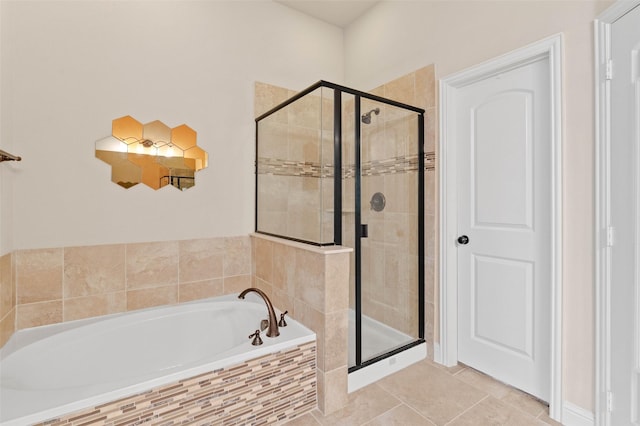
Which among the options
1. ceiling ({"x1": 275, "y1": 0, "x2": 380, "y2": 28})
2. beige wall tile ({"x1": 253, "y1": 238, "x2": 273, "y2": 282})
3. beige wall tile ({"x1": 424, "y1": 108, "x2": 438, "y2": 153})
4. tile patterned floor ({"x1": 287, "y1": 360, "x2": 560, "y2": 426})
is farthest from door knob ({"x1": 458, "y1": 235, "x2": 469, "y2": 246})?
ceiling ({"x1": 275, "y1": 0, "x2": 380, "y2": 28})

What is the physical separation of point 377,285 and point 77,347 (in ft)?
6.29

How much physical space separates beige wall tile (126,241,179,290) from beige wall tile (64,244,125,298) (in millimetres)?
53

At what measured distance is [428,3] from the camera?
235 centimetres

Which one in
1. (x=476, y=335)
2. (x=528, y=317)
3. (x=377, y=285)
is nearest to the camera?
(x=528, y=317)

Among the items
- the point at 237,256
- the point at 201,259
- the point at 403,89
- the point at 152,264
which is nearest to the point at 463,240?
the point at 403,89

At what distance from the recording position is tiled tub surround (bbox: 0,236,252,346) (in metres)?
1.85

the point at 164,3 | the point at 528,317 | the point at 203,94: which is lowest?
the point at 528,317

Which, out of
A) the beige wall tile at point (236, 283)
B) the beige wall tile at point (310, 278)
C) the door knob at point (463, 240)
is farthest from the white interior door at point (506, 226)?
the beige wall tile at point (236, 283)

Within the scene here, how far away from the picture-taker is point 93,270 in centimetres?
204

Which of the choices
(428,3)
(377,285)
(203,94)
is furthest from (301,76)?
(377,285)

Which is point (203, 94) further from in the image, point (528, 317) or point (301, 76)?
point (528, 317)

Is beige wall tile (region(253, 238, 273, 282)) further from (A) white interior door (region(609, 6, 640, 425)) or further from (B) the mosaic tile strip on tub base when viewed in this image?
(A) white interior door (region(609, 6, 640, 425))

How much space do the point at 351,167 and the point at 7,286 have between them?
2.09 metres

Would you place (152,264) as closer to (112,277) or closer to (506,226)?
(112,277)
